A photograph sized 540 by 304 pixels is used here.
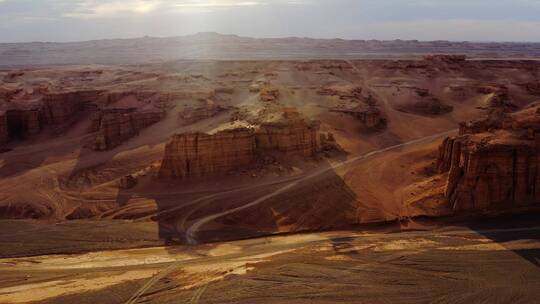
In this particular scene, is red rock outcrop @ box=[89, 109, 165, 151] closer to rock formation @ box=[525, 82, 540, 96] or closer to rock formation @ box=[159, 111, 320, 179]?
rock formation @ box=[159, 111, 320, 179]

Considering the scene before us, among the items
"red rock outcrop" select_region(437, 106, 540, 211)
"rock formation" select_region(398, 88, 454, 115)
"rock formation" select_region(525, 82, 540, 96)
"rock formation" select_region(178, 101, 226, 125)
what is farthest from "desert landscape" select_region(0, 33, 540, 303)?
"rock formation" select_region(525, 82, 540, 96)

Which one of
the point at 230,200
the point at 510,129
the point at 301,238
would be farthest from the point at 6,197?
the point at 510,129

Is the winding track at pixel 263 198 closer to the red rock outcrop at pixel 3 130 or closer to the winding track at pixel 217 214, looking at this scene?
the winding track at pixel 217 214

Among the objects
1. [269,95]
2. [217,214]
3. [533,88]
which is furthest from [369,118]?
[533,88]

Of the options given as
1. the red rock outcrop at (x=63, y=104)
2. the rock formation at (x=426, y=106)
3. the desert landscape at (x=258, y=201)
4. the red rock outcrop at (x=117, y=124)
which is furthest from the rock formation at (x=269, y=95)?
the red rock outcrop at (x=63, y=104)

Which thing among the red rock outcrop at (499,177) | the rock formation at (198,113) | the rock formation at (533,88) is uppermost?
the rock formation at (533,88)

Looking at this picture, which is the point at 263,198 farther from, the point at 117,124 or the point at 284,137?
the point at 117,124

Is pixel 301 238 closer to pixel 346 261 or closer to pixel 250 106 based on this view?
pixel 346 261
